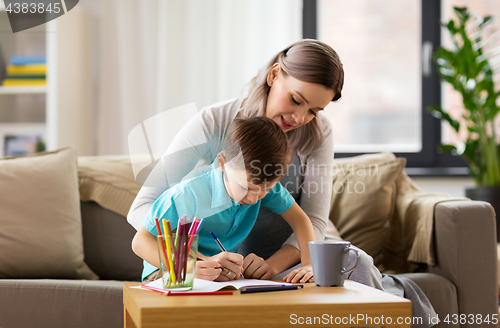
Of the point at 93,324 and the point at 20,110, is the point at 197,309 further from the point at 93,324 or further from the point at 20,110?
the point at 20,110

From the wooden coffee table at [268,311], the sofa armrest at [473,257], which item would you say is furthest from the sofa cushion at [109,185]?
the sofa armrest at [473,257]

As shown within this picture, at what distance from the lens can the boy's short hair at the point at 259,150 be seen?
785 millimetres

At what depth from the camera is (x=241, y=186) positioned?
813mm

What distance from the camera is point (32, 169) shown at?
4.44 feet

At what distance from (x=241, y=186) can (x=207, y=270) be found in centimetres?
16

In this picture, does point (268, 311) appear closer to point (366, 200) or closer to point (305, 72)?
point (305, 72)

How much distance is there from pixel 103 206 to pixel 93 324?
43cm

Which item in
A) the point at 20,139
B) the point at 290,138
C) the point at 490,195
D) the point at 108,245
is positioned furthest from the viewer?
the point at 20,139

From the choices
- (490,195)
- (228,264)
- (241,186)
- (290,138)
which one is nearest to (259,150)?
(241,186)

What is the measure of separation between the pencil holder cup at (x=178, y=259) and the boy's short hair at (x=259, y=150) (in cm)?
17

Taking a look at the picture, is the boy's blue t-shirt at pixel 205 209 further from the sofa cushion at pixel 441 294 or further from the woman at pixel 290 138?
the sofa cushion at pixel 441 294

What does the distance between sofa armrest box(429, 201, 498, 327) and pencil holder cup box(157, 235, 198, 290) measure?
88 cm

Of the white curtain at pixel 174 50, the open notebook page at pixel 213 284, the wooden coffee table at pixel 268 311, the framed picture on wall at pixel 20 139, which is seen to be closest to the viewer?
the wooden coffee table at pixel 268 311

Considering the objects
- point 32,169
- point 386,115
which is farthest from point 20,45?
point 386,115
